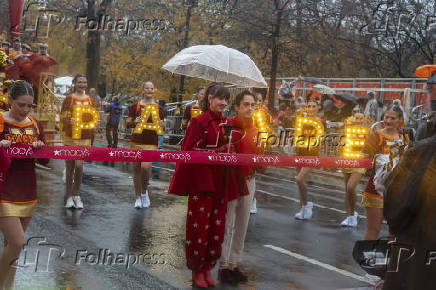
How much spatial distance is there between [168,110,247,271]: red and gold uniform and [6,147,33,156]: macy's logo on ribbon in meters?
1.45

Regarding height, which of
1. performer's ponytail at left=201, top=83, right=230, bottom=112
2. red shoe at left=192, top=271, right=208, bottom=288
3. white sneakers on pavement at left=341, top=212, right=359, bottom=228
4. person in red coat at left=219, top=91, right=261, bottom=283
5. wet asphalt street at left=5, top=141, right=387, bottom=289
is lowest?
wet asphalt street at left=5, top=141, right=387, bottom=289

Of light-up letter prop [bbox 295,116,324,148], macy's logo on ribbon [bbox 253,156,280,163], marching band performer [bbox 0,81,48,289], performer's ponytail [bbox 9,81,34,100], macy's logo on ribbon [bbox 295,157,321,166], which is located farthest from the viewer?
light-up letter prop [bbox 295,116,324,148]

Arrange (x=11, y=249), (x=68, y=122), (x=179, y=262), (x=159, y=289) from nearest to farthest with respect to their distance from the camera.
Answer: (x=11, y=249)
(x=159, y=289)
(x=179, y=262)
(x=68, y=122)

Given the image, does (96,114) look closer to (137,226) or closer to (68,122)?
(68,122)

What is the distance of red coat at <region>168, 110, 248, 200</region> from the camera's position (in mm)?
5691

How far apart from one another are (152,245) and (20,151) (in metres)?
2.97

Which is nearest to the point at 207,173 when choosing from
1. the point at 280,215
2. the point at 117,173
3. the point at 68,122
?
the point at 68,122

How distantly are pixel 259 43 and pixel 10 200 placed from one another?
810 inches

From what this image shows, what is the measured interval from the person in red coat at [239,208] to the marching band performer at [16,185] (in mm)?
2101

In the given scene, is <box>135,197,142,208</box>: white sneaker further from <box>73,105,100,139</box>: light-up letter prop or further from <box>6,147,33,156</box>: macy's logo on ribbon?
<box>6,147,33,156</box>: macy's logo on ribbon

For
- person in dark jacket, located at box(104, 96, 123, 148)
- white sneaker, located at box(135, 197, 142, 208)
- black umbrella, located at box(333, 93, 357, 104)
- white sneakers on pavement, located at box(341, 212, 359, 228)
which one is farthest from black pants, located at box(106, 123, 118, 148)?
white sneakers on pavement, located at box(341, 212, 359, 228)

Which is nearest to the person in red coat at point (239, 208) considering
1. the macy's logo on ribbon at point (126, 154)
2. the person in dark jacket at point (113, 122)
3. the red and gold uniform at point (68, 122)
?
the macy's logo on ribbon at point (126, 154)

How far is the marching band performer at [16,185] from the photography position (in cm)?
458

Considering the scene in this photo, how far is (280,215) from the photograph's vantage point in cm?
1032
